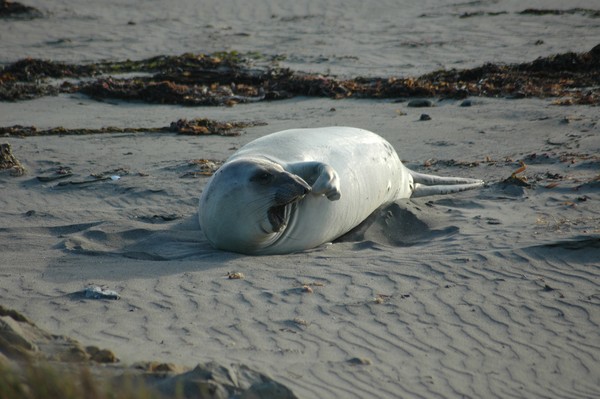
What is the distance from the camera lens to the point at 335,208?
637 cm

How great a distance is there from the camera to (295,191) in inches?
228

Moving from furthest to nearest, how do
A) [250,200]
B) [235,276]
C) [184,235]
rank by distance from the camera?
[184,235], [250,200], [235,276]

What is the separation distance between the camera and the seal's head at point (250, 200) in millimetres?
5793

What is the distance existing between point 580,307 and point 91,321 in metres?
2.82

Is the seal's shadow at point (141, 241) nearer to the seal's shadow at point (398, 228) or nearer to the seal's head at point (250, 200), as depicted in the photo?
the seal's head at point (250, 200)

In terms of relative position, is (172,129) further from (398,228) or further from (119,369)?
(119,369)

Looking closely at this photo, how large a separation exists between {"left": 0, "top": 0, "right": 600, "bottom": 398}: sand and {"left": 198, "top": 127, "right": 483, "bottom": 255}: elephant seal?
167 mm

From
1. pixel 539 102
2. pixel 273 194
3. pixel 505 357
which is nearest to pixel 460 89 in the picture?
pixel 539 102

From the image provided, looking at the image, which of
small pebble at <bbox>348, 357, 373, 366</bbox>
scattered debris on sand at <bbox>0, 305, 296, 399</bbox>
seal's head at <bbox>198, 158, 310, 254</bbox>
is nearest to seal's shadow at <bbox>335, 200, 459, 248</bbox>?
seal's head at <bbox>198, 158, 310, 254</bbox>

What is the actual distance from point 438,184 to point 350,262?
2369 mm

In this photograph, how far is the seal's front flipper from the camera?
596 centimetres

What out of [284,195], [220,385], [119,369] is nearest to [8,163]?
[284,195]

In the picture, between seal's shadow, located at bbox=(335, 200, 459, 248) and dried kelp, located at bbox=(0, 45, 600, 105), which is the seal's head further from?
dried kelp, located at bbox=(0, 45, 600, 105)

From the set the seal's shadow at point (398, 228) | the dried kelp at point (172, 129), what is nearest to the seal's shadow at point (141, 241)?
the seal's shadow at point (398, 228)
